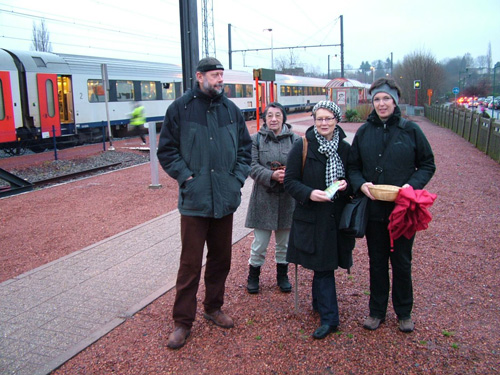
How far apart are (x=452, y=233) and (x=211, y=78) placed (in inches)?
178

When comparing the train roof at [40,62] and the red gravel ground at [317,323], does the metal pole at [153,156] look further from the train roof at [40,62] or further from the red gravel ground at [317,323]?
the train roof at [40,62]

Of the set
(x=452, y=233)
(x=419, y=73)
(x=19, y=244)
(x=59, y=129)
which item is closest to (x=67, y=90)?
(x=59, y=129)

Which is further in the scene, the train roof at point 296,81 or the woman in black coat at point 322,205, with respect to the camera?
the train roof at point 296,81

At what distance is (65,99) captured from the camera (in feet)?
62.0

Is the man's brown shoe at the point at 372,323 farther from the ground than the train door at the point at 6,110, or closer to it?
closer to it

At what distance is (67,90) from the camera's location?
18719mm

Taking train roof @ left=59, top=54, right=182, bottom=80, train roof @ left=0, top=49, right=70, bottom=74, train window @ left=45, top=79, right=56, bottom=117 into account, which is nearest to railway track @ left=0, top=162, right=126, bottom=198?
train window @ left=45, top=79, right=56, bottom=117

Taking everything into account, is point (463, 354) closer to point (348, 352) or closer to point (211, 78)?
A: point (348, 352)

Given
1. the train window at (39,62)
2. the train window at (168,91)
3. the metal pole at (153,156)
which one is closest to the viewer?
the metal pole at (153,156)

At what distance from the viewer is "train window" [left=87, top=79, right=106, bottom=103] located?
19.7m

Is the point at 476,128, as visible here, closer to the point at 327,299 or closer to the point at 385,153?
the point at 385,153

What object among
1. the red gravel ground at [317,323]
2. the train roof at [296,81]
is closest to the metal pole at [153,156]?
the red gravel ground at [317,323]

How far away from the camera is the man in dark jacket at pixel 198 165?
3432mm

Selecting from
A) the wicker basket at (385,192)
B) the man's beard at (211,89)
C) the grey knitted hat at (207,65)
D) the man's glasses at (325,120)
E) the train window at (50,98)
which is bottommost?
the wicker basket at (385,192)
